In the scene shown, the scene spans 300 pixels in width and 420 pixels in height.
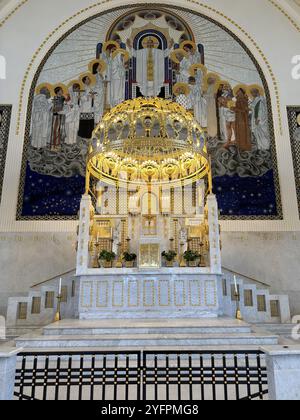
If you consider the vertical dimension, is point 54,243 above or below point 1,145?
below

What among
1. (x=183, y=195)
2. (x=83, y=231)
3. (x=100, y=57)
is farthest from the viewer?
(x=100, y=57)

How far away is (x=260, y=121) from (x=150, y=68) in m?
4.36

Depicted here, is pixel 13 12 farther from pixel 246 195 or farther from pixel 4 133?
pixel 246 195

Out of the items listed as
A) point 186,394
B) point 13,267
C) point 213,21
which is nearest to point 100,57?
point 213,21

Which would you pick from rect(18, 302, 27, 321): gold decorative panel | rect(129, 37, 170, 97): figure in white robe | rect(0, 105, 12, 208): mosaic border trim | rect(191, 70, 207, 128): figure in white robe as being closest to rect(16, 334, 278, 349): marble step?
rect(18, 302, 27, 321): gold decorative panel

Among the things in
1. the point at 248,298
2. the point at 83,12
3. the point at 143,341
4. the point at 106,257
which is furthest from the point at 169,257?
the point at 83,12

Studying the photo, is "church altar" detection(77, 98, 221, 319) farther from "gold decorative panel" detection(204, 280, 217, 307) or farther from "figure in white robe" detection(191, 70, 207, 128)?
"figure in white robe" detection(191, 70, 207, 128)

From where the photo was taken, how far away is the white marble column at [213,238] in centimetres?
781

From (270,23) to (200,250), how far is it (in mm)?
9095

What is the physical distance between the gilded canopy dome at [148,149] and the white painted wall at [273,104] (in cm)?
238

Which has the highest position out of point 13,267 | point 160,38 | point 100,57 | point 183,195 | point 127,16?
point 127,16
